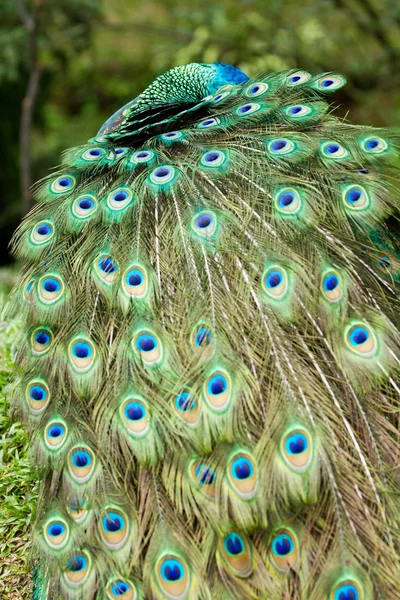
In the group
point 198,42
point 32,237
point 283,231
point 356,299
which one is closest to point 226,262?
point 283,231

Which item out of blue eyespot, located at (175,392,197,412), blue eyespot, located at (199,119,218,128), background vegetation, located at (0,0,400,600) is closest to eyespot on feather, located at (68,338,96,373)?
blue eyespot, located at (175,392,197,412)

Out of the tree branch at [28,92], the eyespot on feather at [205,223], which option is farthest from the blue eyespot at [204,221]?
the tree branch at [28,92]

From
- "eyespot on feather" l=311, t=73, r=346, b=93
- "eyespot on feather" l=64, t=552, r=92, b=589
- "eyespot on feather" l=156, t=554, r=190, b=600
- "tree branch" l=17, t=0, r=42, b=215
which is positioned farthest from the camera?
"tree branch" l=17, t=0, r=42, b=215

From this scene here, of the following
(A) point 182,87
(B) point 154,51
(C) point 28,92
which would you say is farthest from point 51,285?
(B) point 154,51

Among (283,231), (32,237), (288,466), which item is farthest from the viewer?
(32,237)

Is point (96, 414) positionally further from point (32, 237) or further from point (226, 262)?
point (32, 237)

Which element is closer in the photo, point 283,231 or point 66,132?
point 283,231

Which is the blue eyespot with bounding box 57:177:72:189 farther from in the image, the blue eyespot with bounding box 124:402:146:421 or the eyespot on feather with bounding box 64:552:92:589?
the eyespot on feather with bounding box 64:552:92:589
